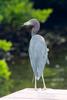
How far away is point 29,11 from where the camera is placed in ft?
63.6

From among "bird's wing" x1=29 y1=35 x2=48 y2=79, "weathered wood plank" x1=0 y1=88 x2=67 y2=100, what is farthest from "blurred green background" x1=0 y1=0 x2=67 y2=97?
"bird's wing" x1=29 y1=35 x2=48 y2=79

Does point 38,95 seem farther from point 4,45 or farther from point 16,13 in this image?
point 16,13

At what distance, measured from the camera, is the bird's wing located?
18.5 feet

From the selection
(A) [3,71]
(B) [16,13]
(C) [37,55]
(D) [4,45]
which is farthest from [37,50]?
(B) [16,13]

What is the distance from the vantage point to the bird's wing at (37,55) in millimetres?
5652

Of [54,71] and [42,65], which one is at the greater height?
[42,65]

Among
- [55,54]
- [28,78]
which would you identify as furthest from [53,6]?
[28,78]

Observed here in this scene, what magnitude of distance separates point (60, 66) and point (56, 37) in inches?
249

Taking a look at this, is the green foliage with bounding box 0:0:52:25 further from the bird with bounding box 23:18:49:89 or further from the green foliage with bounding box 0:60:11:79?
the bird with bounding box 23:18:49:89

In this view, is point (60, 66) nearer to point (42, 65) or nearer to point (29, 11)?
point (29, 11)

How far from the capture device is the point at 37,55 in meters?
5.67

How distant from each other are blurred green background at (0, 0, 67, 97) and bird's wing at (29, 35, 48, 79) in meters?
5.90

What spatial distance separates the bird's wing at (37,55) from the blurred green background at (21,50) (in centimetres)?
590

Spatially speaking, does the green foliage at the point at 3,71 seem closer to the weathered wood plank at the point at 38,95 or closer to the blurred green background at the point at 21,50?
the blurred green background at the point at 21,50
